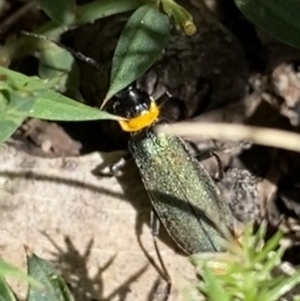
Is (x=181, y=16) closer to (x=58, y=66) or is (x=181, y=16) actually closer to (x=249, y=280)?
(x=58, y=66)

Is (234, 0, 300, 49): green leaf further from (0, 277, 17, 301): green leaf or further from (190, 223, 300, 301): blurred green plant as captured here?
(0, 277, 17, 301): green leaf

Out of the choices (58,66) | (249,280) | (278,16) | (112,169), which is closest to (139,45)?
(278,16)

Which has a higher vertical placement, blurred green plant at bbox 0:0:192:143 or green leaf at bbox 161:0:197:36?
green leaf at bbox 161:0:197:36

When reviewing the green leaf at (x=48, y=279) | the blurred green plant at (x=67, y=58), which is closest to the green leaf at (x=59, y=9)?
the blurred green plant at (x=67, y=58)

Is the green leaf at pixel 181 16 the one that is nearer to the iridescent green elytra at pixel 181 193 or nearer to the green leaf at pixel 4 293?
the iridescent green elytra at pixel 181 193

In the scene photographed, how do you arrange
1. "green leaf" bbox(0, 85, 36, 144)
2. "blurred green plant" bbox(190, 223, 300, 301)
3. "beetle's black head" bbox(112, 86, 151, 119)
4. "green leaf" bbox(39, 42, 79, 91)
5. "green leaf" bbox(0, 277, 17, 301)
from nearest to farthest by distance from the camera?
"blurred green plant" bbox(190, 223, 300, 301)
"green leaf" bbox(0, 85, 36, 144)
"green leaf" bbox(0, 277, 17, 301)
"green leaf" bbox(39, 42, 79, 91)
"beetle's black head" bbox(112, 86, 151, 119)

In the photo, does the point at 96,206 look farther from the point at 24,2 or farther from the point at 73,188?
the point at 24,2

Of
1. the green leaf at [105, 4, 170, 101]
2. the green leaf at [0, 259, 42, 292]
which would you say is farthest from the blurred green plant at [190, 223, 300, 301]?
the green leaf at [105, 4, 170, 101]
